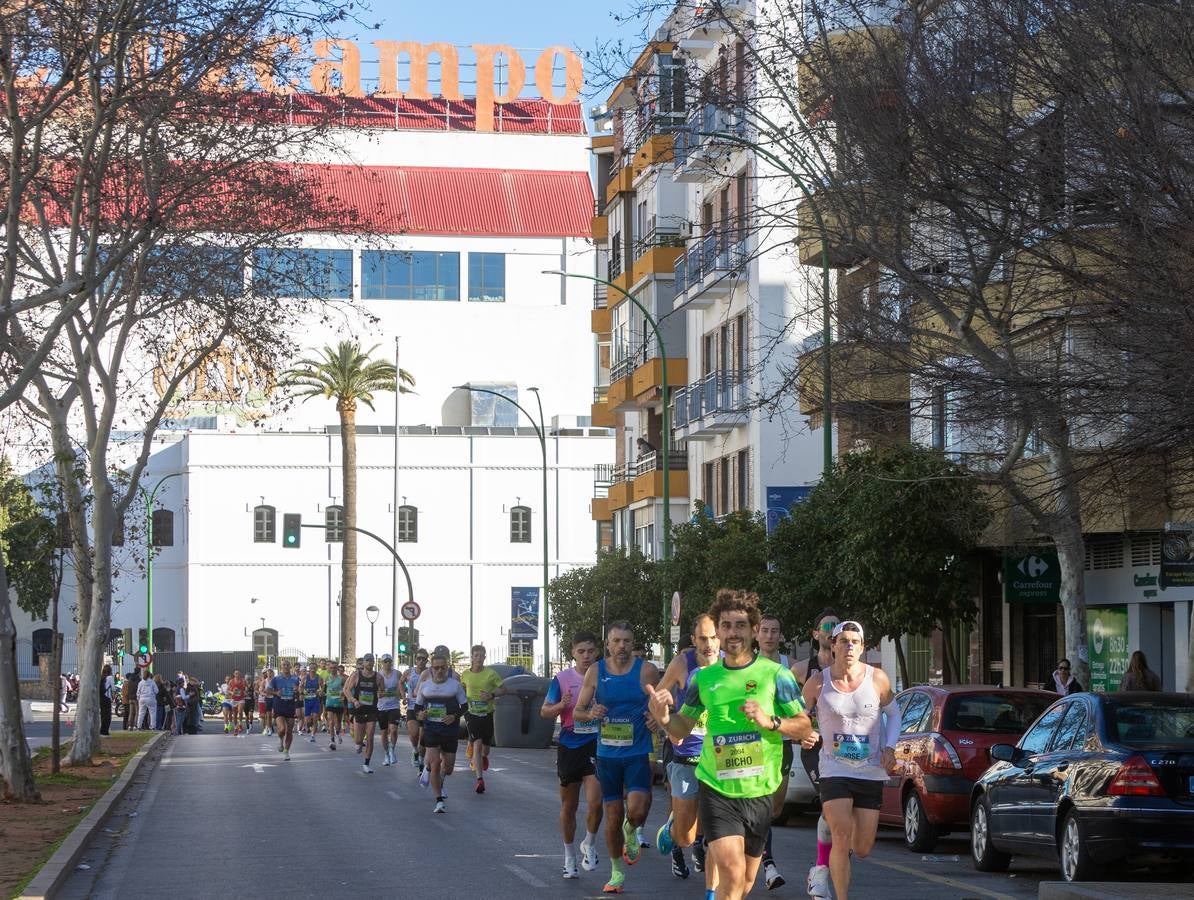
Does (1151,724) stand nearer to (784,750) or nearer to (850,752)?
(784,750)

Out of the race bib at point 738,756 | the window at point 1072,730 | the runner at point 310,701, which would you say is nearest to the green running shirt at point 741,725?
the race bib at point 738,756

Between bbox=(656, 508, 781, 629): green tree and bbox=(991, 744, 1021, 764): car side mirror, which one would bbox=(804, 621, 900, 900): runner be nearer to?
bbox=(991, 744, 1021, 764): car side mirror

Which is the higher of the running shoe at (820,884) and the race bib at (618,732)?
the race bib at (618,732)

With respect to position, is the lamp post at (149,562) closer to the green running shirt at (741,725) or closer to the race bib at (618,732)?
the race bib at (618,732)

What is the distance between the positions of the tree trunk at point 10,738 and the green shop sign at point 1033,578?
14.6 metres

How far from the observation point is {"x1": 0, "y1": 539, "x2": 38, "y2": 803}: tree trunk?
21.8 meters

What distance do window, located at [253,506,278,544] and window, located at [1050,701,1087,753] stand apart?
6440 cm

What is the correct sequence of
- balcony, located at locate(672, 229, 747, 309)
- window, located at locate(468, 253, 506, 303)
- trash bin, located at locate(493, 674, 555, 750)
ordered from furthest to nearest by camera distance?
window, located at locate(468, 253, 506, 303) < balcony, located at locate(672, 229, 747, 309) < trash bin, located at locate(493, 674, 555, 750)

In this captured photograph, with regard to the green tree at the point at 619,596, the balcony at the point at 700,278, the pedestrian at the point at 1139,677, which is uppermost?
the balcony at the point at 700,278

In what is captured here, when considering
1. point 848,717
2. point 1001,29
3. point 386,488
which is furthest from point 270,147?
point 386,488

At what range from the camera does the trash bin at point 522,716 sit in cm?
4178

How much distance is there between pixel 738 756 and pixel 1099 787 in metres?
4.50

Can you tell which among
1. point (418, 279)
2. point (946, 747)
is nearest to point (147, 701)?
point (418, 279)

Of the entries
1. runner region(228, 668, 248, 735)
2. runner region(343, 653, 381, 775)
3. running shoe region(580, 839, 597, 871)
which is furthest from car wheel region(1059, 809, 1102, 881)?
runner region(228, 668, 248, 735)
